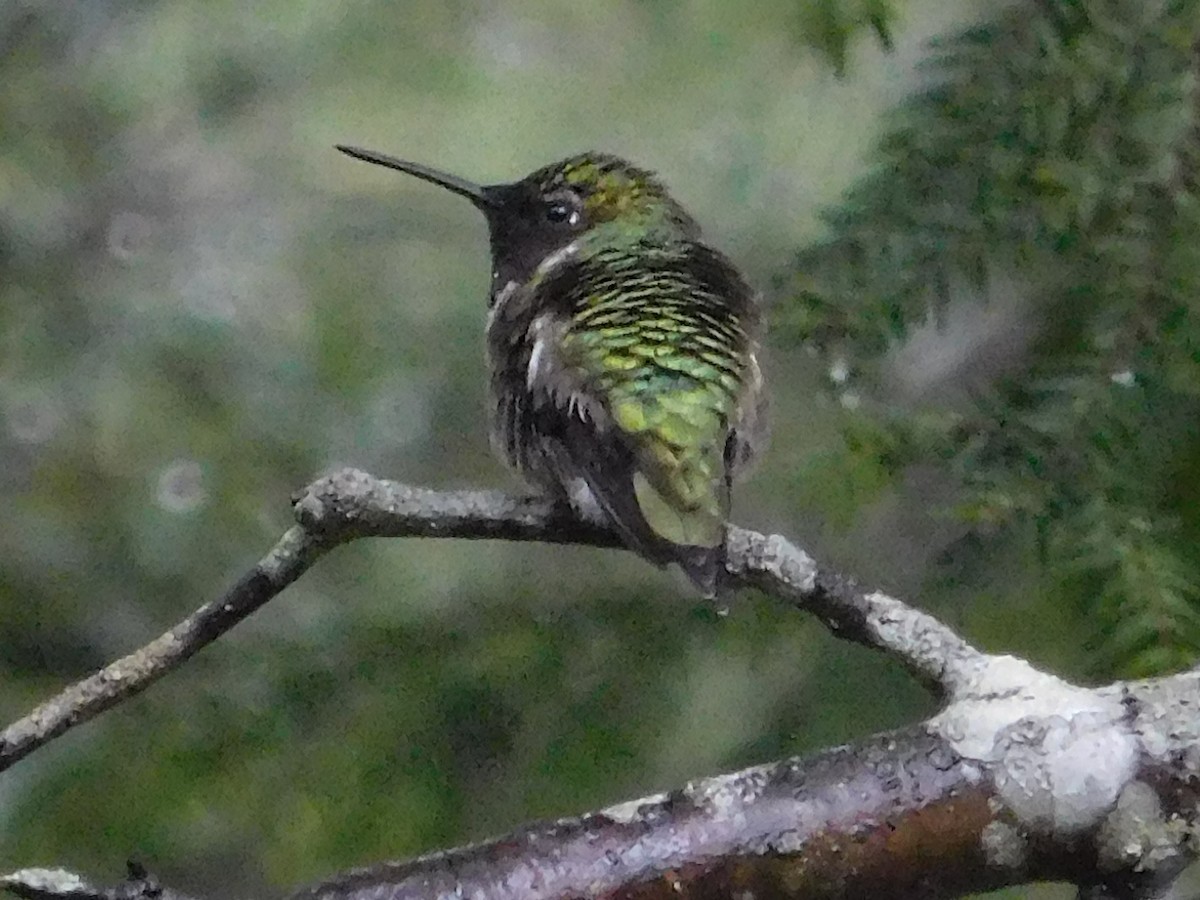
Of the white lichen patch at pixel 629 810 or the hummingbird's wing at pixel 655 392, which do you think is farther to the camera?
the hummingbird's wing at pixel 655 392

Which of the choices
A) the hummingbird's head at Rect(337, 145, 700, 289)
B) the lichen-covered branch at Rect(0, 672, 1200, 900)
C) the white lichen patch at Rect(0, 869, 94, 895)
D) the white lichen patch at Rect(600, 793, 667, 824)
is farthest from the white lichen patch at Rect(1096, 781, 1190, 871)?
the hummingbird's head at Rect(337, 145, 700, 289)

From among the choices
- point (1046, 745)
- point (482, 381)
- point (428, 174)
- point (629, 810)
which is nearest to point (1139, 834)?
point (1046, 745)

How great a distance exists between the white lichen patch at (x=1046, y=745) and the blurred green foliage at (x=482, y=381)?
12cm

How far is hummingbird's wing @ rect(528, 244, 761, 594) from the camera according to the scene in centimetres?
48

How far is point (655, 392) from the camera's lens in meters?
0.54

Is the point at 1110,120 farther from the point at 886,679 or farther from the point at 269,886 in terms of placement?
the point at 269,886

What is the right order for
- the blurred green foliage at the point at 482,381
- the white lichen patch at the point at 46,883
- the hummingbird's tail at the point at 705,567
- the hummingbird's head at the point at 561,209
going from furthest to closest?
the hummingbird's head at the point at 561,209, the blurred green foliage at the point at 482,381, the hummingbird's tail at the point at 705,567, the white lichen patch at the point at 46,883

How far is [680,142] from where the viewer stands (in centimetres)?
107

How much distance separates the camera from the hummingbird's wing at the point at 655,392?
18.9 inches

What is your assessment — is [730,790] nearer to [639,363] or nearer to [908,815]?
[908,815]

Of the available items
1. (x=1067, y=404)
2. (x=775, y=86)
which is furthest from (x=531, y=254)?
(x=775, y=86)

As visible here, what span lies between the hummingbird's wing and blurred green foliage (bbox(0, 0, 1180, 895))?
0.04m

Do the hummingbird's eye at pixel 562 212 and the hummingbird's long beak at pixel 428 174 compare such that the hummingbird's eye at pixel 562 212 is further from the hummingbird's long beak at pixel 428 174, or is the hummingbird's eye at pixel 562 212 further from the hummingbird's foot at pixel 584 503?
the hummingbird's foot at pixel 584 503

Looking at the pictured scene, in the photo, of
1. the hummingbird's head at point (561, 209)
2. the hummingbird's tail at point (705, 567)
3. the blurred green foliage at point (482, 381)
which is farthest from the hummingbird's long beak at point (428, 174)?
the hummingbird's tail at point (705, 567)
